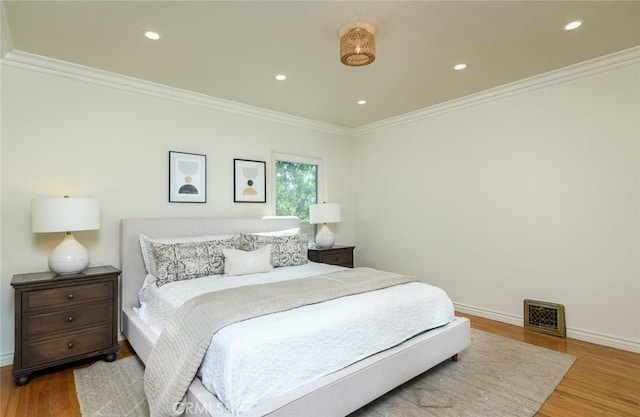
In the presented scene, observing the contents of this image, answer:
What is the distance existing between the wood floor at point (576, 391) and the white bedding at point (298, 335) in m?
0.69

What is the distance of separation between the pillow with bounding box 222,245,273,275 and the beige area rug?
3.40 feet

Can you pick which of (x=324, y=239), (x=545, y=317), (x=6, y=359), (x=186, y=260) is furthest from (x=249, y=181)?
(x=545, y=317)

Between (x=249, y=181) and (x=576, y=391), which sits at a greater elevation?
(x=249, y=181)

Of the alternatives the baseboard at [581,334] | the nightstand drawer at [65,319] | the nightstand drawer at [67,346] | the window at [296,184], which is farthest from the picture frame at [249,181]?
the baseboard at [581,334]

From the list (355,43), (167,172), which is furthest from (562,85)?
(167,172)

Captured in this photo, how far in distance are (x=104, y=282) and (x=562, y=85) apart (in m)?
4.58

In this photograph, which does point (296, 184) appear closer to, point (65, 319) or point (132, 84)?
point (132, 84)

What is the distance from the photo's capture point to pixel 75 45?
8.52ft

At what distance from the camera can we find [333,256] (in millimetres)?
4344

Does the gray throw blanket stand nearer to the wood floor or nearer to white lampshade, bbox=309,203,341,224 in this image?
the wood floor

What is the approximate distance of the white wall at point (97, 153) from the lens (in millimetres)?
2717

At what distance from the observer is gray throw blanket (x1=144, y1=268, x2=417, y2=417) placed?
5.45ft

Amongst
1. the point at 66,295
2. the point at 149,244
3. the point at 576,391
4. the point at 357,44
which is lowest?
the point at 576,391

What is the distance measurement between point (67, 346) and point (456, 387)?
9.65 feet
